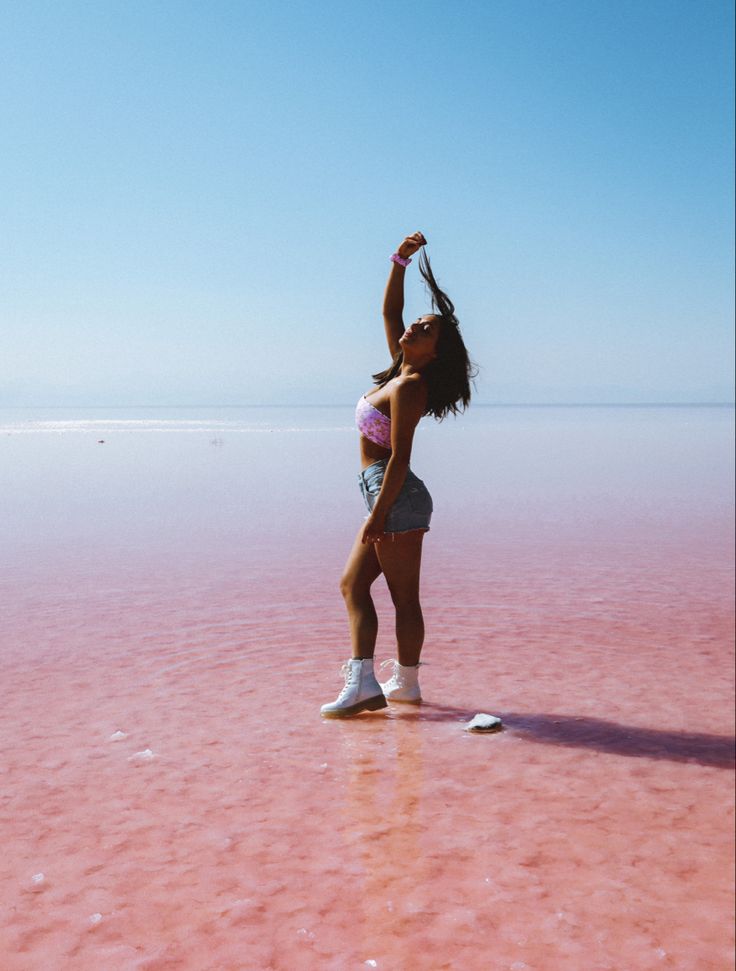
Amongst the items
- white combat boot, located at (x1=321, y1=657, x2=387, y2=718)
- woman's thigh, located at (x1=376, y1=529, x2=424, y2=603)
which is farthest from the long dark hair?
white combat boot, located at (x1=321, y1=657, x2=387, y2=718)

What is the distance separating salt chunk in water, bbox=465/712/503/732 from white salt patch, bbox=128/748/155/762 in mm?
1562

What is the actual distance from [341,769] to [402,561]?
36.8 inches

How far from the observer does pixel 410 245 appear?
325 cm

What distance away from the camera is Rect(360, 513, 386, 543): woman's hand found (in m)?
3.97

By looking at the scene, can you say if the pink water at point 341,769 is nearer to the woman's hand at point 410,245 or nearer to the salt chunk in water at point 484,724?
the salt chunk in water at point 484,724

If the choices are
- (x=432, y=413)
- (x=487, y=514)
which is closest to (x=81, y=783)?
(x=432, y=413)

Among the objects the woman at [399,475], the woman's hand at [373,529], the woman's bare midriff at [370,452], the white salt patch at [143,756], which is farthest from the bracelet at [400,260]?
the white salt patch at [143,756]

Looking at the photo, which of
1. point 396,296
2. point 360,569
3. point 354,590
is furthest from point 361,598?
point 396,296

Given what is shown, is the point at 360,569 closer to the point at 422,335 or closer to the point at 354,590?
the point at 354,590

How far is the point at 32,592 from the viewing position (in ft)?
19.5

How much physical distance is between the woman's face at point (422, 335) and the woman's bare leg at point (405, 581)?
1.02 meters

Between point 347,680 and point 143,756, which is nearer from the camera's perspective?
point 143,756

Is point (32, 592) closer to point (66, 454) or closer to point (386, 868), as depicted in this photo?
point (386, 868)

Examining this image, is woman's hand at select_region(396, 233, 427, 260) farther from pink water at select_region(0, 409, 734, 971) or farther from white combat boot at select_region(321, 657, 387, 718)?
white combat boot at select_region(321, 657, 387, 718)
